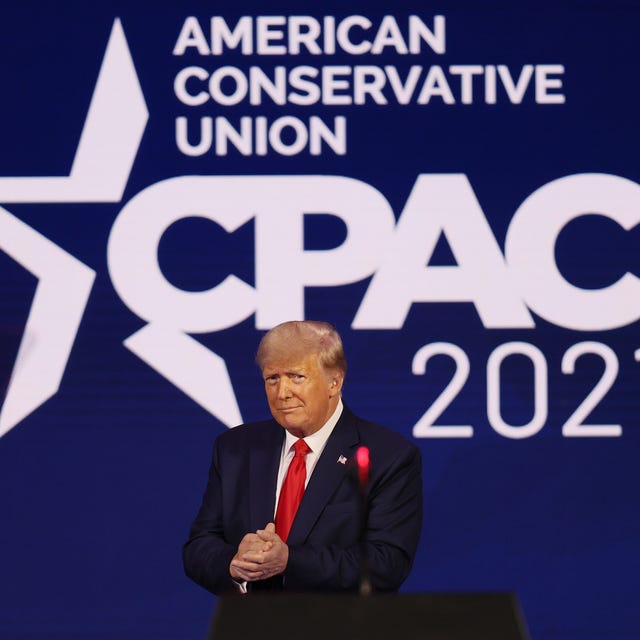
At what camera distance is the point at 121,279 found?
14.5 feet

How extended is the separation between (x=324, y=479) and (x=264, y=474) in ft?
0.60

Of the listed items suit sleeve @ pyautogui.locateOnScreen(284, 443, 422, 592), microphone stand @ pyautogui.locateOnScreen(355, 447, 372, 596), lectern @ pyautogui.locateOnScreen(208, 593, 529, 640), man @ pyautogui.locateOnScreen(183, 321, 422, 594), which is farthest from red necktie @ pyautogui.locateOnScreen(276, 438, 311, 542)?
lectern @ pyautogui.locateOnScreen(208, 593, 529, 640)

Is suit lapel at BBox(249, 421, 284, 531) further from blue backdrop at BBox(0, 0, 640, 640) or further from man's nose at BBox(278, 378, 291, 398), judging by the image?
blue backdrop at BBox(0, 0, 640, 640)

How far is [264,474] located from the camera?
3244mm

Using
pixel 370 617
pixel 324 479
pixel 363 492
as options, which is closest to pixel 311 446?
pixel 324 479

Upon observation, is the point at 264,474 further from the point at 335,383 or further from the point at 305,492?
the point at 335,383

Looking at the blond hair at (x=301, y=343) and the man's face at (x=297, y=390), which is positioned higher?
the blond hair at (x=301, y=343)

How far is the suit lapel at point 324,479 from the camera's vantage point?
10.2ft

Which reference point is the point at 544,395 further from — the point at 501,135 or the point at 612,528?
the point at 501,135

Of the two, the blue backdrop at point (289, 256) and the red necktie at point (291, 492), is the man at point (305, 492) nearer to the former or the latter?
the red necktie at point (291, 492)

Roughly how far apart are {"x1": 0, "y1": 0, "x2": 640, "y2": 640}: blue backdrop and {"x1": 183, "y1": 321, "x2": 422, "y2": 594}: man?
1139 millimetres

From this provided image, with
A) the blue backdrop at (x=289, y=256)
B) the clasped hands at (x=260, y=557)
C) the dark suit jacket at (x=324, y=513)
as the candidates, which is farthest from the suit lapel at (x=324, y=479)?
the blue backdrop at (x=289, y=256)

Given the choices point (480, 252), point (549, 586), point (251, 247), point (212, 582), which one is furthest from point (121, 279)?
point (549, 586)

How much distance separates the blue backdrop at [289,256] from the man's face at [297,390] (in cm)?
118
